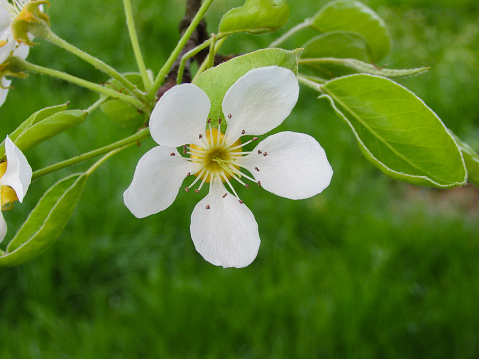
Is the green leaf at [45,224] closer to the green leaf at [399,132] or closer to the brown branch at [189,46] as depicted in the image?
the brown branch at [189,46]

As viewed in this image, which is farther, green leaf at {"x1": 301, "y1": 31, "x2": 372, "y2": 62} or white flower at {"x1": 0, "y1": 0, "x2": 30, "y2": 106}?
green leaf at {"x1": 301, "y1": 31, "x2": 372, "y2": 62}

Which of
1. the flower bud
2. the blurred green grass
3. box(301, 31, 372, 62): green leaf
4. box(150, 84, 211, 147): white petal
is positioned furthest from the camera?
the blurred green grass

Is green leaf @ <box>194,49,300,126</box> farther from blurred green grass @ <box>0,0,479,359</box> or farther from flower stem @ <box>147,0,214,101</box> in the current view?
blurred green grass @ <box>0,0,479,359</box>

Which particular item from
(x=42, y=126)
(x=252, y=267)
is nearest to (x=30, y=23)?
(x=42, y=126)

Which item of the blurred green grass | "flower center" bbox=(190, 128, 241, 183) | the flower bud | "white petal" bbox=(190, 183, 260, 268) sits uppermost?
the flower bud

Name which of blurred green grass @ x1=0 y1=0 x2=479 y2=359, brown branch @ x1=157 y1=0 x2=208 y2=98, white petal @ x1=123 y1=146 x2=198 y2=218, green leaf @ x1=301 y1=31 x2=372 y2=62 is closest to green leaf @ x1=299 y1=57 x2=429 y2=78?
green leaf @ x1=301 y1=31 x2=372 y2=62

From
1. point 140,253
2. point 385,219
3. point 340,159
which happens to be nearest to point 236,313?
point 140,253

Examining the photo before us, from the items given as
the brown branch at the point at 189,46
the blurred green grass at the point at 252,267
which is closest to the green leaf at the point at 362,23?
the brown branch at the point at 189,46
